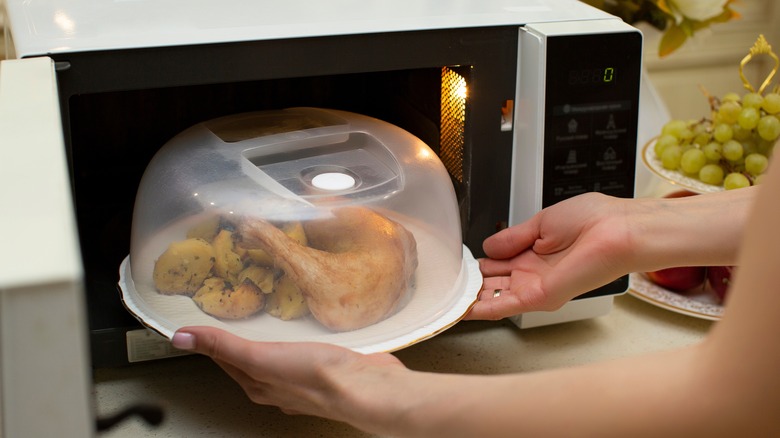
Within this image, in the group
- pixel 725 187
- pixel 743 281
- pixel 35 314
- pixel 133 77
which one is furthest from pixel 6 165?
pixel 725 187

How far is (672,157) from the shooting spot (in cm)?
95

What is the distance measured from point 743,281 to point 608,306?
500 millimetres

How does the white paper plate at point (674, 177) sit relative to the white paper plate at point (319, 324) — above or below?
above

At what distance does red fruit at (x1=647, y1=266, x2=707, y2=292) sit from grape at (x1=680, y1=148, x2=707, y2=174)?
105mm

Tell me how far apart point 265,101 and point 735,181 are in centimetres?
50

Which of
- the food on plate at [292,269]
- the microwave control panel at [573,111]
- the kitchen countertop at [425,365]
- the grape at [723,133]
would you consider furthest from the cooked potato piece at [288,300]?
the grape at [723,133]

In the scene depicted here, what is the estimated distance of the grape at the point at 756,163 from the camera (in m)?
0.91

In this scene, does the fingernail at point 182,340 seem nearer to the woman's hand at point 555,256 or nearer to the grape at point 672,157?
the woman's hand at point 555,256

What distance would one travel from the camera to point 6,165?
1.39 feet

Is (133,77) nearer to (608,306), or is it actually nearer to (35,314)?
(35,314)

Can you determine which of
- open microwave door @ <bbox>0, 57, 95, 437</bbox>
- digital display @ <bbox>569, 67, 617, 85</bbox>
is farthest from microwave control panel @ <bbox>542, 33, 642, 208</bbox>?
open microwave door @ <bbox>0, 57, 95, 437</bbox>

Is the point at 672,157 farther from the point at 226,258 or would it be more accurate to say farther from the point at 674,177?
the point at 226,258

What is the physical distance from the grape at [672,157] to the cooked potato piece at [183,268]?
52cm

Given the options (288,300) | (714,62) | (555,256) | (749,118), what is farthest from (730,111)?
(714,62)
